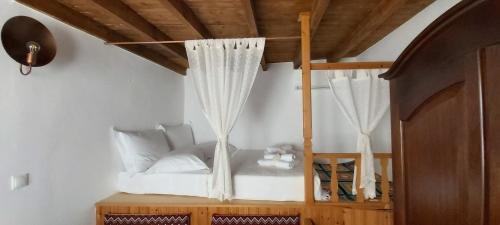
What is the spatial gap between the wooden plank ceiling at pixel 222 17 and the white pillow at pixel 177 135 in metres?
1.02

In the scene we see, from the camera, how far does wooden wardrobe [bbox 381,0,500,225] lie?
63cm

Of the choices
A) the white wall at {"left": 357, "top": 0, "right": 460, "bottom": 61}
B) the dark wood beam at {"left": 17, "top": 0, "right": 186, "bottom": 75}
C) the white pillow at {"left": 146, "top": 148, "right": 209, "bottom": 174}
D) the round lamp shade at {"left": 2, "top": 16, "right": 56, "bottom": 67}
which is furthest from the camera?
the white pillow at {"left": 146, "top": 148, "right": 209, "bottom": 174}

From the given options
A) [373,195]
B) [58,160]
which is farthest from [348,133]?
[58,160]

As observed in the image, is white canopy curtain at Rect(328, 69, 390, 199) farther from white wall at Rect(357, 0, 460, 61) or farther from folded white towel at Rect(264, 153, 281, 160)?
folded white towel at Rect(264, 153, 281, 160)

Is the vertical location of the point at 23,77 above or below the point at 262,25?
below

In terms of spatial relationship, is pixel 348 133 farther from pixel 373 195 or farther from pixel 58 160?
pixel 58 160

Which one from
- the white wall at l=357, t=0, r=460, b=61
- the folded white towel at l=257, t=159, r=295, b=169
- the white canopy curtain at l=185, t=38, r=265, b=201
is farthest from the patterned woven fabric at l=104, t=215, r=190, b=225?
the white wall at l=357, t=0, r=460, b=61

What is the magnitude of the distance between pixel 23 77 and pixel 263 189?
200 cm

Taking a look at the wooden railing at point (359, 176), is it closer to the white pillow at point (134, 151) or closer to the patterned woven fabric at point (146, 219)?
the patterned woven fabric at point (146, 219)

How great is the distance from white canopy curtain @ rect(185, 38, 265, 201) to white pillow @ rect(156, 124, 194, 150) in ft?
4.93

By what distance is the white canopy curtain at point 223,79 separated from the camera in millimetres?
2559

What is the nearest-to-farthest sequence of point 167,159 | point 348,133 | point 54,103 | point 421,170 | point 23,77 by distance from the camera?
point 421,170 → point 23,77 → point 54,103 → point 167,159 → point 348,133

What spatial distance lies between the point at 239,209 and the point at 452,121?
2.06 meters

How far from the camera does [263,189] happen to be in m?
2.64
